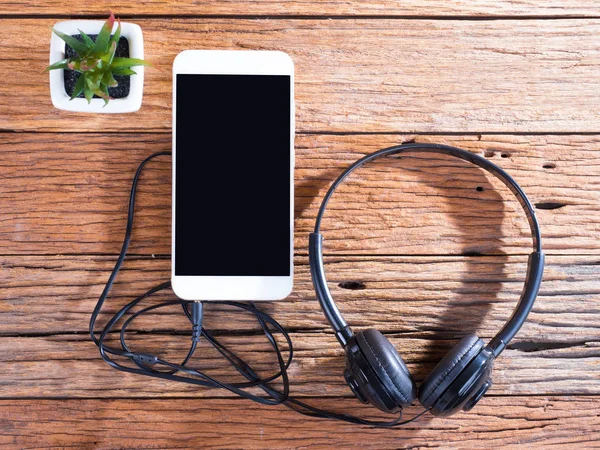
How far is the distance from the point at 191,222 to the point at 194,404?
224 mm

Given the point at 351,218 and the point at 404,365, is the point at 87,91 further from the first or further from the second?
the point at 404,365

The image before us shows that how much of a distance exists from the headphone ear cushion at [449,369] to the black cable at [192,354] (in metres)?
0.06

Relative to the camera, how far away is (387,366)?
57 cm

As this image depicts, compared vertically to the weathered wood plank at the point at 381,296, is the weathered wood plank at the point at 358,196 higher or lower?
higher

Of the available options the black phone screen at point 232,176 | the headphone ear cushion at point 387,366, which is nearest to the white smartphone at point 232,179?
the black phone screen at point 232,176

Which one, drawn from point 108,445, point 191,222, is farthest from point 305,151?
point 108,445

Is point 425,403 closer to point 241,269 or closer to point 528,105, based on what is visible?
point 241,269

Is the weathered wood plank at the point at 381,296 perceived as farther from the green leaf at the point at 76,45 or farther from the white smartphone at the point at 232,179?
the green leaf at the point at 76,45

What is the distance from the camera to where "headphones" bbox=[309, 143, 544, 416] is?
22.6 inches

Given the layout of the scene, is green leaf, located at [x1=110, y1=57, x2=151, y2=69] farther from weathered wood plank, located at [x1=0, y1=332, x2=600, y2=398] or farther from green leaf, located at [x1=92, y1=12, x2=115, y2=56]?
weathered wood plank, located at [x1=0, y1=332, x2=600, y2=398]

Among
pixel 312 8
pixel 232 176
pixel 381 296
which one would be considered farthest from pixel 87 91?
pixel 381 296

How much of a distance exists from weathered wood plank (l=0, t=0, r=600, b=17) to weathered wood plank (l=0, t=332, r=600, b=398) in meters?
0.40

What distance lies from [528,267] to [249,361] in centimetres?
34

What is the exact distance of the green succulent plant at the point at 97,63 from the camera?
22.7 inches
